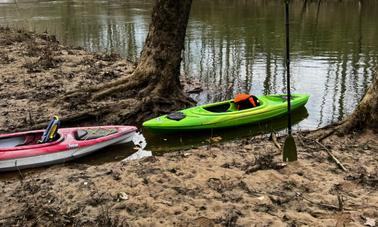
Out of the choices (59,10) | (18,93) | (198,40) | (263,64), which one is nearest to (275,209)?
(18,93)

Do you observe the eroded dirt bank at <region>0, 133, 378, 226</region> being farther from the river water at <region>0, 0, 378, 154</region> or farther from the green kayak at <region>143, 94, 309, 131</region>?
the river water at <region>0, 0, 378, 154</region>

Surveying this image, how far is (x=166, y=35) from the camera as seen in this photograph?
929cm

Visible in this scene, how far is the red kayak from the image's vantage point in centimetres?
666

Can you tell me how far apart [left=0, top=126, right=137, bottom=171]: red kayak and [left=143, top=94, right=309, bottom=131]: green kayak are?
76cm

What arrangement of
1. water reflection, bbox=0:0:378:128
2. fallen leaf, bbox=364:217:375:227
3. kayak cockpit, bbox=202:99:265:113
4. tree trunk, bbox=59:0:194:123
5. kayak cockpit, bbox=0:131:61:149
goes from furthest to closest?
water reflection, bbox=0:0:378:128
tree trunk, bbox=59:0:194:123
kayak cockpit, bbox=202:99:265:113
kayak cockpit, bbox=0:131:61:149
fallen leaf, bbox=364:217:375:227

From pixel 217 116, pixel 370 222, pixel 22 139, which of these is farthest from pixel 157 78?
pixel 370 222

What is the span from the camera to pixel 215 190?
5000mm

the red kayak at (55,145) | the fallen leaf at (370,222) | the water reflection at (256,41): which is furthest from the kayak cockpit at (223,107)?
the fallen leaf at (370,222)

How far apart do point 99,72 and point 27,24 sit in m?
15.1

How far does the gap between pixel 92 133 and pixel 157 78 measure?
2519mm

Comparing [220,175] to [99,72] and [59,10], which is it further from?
[59,10]

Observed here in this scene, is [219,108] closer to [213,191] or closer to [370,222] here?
[213,191]

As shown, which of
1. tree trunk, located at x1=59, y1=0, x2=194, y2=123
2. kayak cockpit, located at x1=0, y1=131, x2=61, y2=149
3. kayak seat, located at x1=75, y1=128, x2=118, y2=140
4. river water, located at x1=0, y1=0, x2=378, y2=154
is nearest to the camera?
kayak cockpit, located at x1=0, y1=131, x2=61, y2=149

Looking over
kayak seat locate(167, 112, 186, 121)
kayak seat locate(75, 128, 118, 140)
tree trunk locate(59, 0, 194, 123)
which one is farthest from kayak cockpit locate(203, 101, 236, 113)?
kayak seat locate(75, 128, 118, 140)
